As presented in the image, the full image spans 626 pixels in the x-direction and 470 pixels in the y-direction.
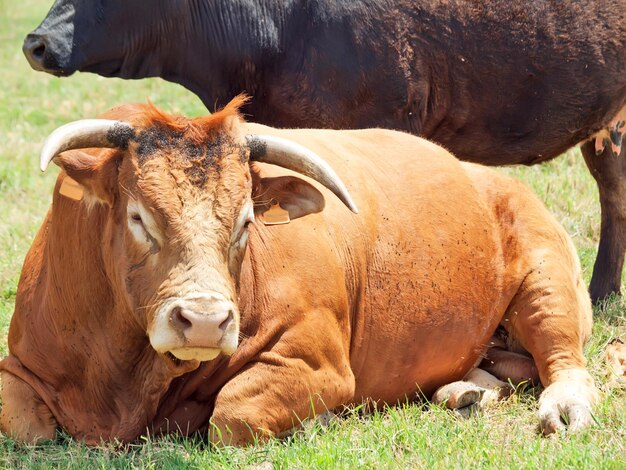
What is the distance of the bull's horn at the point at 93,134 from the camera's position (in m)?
4.37

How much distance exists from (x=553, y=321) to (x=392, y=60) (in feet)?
6.94

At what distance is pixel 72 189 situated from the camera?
4.64 metres

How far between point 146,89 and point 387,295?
874cm

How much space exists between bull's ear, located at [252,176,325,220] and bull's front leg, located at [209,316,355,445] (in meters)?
0.53

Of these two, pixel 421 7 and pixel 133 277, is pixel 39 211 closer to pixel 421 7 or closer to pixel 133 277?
pixel 421 7

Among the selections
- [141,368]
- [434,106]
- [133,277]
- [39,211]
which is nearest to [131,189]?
[133,277]

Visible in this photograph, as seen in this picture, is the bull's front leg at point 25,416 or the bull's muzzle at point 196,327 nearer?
the bull's muzzle at point 196,327

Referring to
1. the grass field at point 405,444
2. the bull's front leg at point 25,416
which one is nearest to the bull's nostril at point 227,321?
the grass field at point 405,444

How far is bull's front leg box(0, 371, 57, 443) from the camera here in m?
4.81

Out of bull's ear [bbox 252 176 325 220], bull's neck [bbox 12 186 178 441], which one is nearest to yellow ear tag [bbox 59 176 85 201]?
bull's neck [bbox 12 186 178 441]

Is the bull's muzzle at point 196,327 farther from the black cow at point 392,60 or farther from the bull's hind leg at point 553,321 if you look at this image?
the black cow at point 392,60

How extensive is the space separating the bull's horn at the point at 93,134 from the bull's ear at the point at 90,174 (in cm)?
11

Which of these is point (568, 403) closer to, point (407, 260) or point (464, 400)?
point (464, 400)

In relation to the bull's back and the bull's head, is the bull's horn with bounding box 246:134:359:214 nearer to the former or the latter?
the bull's head
